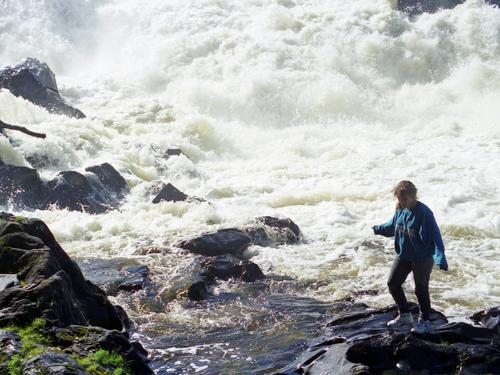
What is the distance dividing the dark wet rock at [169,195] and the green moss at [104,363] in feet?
38.7

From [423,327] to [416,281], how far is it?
0.53 m

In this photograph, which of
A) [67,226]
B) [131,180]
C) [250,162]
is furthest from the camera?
[250,162]

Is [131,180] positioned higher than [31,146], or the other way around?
[31,146]

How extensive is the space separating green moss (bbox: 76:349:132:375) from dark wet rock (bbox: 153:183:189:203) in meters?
11.8

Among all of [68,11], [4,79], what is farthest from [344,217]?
[68,11]

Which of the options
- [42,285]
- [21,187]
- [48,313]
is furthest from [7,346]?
[21,187]

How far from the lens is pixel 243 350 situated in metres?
7.70

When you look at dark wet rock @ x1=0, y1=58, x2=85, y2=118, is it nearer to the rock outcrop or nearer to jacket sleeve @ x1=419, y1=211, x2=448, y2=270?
the rock outcrop

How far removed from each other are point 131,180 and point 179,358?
1247cm

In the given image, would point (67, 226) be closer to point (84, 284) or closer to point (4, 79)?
point (84, 284)

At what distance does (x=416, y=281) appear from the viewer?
6953 millimetres

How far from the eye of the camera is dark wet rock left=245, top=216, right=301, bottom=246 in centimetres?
1374

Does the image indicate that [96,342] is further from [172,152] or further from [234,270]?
[172,152]

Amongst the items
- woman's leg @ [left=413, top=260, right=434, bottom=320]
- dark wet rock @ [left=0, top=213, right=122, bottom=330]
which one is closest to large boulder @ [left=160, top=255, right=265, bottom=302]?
dark wet rock @ [left=0, top=213, right=122, bottom=330]
